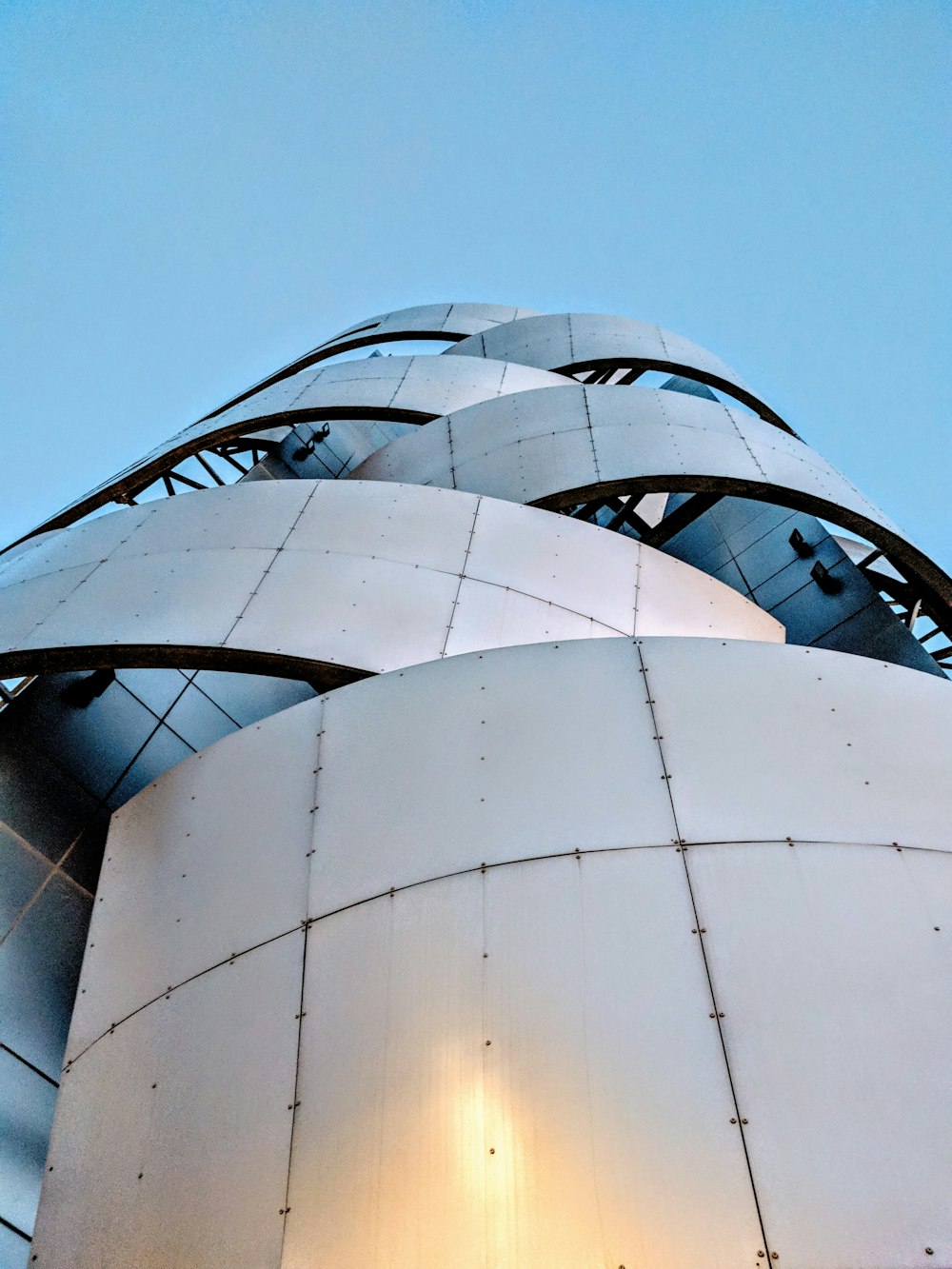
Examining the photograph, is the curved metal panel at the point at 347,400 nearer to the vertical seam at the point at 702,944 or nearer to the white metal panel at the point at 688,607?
the white metal panel at the point at 688,607

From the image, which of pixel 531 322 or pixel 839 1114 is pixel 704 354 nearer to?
pixel 531 322

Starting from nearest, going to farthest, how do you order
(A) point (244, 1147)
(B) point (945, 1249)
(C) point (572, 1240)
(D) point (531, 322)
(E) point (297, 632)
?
(B) point (945, 1249) → (C) point (572, 1240) → (A) point (244, 1147) → (E) point (297, 632) → (D) point (531, 322)

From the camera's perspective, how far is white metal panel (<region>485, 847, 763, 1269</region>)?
3.50 meters

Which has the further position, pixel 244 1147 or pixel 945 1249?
pixel 244 1147

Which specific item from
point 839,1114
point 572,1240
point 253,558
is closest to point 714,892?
point 839,1114

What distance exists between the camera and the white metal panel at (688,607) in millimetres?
8820

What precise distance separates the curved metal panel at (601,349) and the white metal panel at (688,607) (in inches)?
464

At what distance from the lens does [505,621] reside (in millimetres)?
7953

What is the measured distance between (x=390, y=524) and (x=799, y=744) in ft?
16.5

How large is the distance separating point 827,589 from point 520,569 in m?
6.32

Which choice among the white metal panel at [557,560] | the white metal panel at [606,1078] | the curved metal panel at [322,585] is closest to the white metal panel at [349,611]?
the curved metal panel at [322,585]

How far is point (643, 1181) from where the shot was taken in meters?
3.60

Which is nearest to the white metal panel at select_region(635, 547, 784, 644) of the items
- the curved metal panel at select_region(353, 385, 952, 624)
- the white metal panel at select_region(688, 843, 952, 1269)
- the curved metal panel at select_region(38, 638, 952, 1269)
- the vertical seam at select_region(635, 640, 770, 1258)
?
the curved metal panel at select_region(353, 385, 952, 624)

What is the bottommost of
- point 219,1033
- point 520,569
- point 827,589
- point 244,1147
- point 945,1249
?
point 945,1249
